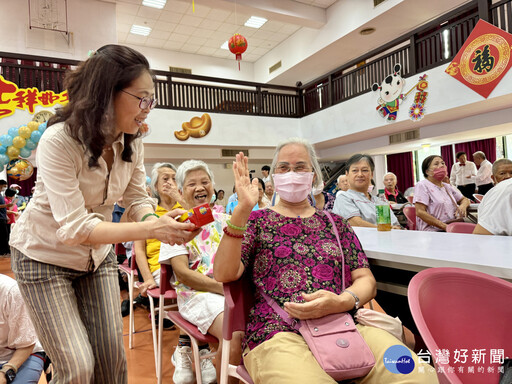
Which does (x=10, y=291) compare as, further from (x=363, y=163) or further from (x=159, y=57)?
(x=159, y=57)

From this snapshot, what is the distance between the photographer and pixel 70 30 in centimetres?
898

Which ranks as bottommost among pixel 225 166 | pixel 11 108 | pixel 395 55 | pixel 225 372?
pixel 225 372

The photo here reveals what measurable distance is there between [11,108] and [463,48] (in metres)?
8.19

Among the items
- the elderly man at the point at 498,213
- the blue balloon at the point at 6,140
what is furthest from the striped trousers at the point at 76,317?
the blue balloon at the point at 6,140

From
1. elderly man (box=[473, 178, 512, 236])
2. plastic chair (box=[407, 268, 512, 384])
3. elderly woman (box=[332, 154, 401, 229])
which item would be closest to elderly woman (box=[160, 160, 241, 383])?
plastic chair (box=[407, 268, 512, 384])

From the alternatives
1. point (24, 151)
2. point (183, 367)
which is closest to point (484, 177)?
point (183, 367)

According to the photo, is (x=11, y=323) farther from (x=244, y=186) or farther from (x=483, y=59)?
(x=483, y=59)

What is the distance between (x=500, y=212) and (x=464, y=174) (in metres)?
7.68

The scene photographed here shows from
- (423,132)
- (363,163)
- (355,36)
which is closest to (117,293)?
(363,163)

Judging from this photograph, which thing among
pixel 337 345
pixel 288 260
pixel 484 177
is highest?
pixel 484 177

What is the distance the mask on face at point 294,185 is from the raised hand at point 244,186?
0.30 m

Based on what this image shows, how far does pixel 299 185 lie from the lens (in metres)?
1.63

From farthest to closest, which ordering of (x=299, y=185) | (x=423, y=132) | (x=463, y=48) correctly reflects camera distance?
(x=423, y=132) < (x=463, y=48) < (x=299, y=185)

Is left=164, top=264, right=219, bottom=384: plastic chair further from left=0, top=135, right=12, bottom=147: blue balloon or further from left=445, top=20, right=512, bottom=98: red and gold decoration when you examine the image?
left=445, top=20, right=512, bottom=98: red and gold decoration
